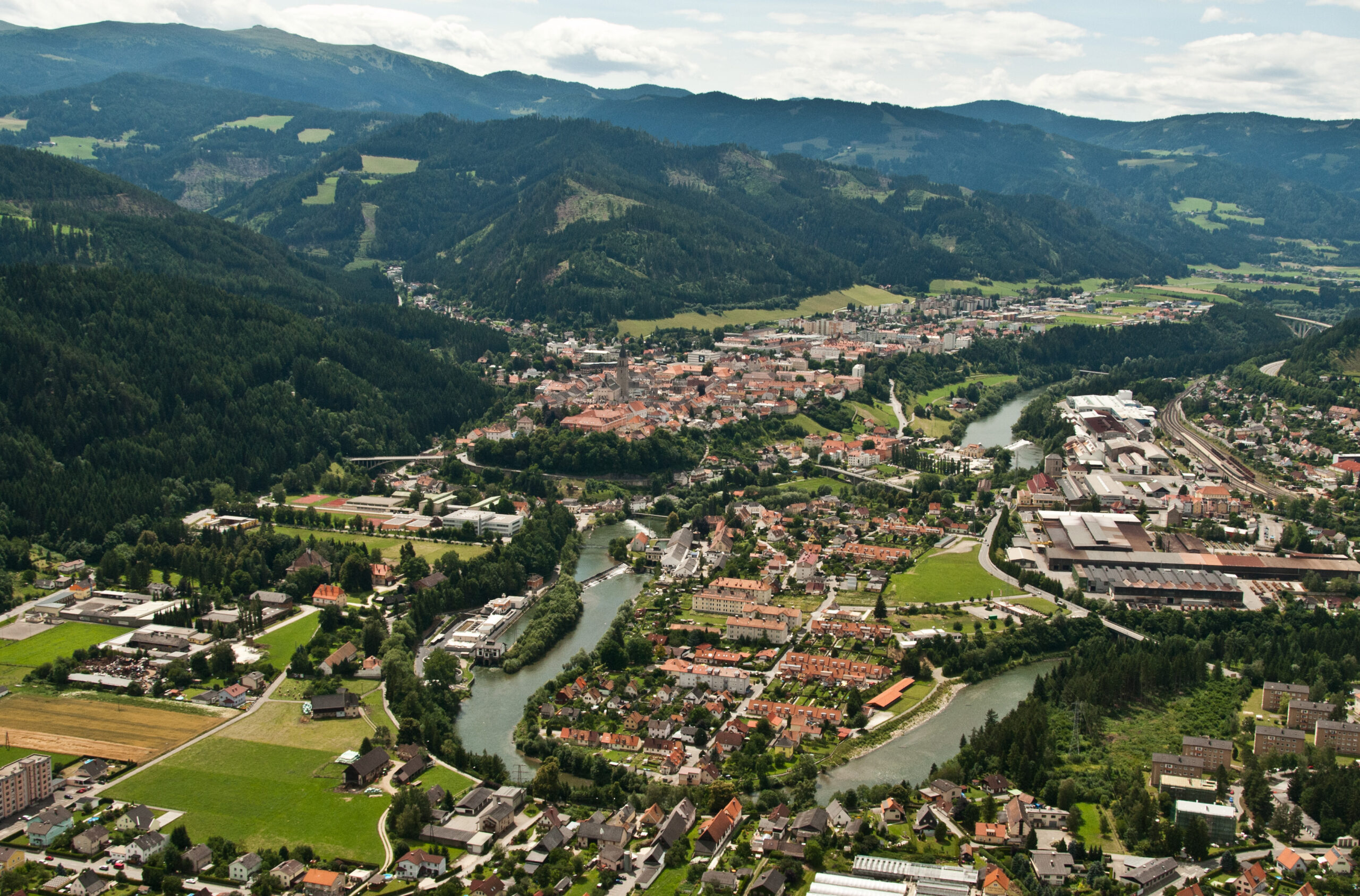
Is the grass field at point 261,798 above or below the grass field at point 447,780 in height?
below

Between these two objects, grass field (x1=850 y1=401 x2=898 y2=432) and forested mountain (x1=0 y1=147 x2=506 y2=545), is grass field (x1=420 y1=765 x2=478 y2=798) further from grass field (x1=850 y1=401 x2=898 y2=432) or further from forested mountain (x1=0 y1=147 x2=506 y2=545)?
grass field (x1=850 y1=401 x2=898 y2=432)

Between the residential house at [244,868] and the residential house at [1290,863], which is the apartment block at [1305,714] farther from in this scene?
the residential house at [244,868]

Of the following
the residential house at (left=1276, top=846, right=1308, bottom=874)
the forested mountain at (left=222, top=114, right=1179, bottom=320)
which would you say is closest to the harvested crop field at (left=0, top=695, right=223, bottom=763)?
the residential house at (left=1276, top=846, right=1308, bottom=874)

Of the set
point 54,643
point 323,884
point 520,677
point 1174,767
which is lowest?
point 54,643

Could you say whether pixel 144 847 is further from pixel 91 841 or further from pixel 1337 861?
pixel 1337 861

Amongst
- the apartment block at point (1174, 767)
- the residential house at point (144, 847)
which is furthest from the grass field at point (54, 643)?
the apartment block at point (1174, 767)

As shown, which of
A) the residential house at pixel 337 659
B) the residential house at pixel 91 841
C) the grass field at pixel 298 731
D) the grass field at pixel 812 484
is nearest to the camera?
the residential house at pixel 91 841

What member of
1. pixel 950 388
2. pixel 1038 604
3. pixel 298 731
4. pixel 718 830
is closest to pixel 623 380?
pixel 950 388
